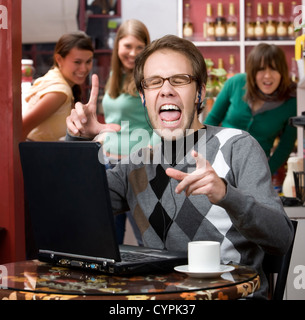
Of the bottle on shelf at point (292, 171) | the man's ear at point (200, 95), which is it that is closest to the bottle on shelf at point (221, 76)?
the bottle on shelf at point (292, 171)

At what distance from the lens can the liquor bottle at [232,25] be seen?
5.37 meters

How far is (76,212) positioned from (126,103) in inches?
76.4

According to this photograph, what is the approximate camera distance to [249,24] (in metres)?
5.39

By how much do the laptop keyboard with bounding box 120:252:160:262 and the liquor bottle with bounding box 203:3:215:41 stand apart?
170 inches

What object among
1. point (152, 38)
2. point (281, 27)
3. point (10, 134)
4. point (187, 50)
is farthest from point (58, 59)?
point (152, 38)

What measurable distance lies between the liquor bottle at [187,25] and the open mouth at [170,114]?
3.88 m

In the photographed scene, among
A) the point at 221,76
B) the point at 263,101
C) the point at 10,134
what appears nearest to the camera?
the point at 10,134

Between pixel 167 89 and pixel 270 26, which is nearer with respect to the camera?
pixel 167 89

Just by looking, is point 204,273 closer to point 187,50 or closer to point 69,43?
point 187,50

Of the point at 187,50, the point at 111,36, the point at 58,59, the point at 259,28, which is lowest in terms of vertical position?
the point at 187,50

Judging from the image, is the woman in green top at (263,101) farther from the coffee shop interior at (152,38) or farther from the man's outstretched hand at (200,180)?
the man's outstretched hand at (200,180)

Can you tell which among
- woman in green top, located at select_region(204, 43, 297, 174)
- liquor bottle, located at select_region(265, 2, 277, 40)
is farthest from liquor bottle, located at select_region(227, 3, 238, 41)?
woman in green top, located at select_region(204, 43, 297, 174)

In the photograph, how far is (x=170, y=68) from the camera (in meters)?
1.70
